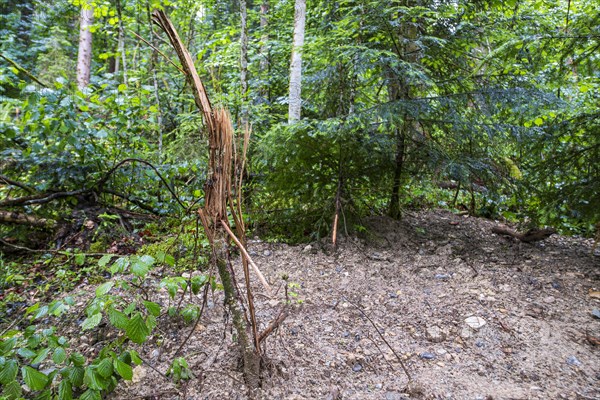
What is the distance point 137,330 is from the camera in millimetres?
1610

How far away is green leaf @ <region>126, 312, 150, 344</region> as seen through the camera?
5.23 ft

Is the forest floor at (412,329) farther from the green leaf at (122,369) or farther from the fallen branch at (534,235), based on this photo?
the green leaf at (122,369)

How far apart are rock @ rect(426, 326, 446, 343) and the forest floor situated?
0.04 ft

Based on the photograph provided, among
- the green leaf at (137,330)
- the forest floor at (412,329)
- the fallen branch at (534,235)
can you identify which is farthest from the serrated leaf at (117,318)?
Answer: the fallen branch at (534,235)

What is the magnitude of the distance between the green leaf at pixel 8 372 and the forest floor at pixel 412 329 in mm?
578

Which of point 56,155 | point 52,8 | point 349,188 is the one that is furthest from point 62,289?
point 52,8

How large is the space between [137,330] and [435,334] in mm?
2004

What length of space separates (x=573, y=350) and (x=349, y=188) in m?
2.41

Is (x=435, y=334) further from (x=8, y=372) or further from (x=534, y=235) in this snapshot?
(x=8, y=372)

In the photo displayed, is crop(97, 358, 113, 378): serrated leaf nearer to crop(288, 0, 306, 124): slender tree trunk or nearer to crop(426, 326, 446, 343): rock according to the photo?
crop(426, 326, 446, 343): rock

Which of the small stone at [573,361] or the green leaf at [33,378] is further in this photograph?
the small stone at [573,361]

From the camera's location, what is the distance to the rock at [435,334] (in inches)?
96.2

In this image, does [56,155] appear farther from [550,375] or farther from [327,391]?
[550,375]

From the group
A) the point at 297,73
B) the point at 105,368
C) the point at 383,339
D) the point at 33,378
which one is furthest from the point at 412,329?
the point at 297,73
